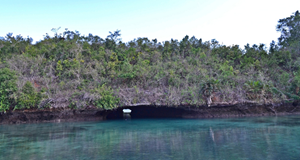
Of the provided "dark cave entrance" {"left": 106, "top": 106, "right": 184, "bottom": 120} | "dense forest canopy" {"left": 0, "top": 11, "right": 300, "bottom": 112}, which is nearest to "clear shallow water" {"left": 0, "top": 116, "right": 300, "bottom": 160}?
"dense forest canopy" {"left": 0, "top": 11, "right": 300, "bottom": 112}

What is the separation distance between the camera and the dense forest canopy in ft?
52.9

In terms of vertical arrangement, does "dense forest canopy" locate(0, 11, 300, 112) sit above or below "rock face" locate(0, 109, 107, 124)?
above

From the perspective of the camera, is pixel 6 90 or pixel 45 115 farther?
pixel 45 115

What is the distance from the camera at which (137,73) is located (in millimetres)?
17969

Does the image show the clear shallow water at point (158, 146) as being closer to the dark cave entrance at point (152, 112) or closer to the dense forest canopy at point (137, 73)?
the dense forest canopy at point (137, 73)

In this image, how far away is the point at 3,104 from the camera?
14.9m

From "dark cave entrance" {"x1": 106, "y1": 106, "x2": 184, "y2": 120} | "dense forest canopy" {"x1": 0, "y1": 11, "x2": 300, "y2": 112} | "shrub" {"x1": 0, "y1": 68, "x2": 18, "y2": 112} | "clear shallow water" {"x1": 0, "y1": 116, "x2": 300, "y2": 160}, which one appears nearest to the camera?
"clear shallow water" {"x1": 0, "y1": 116, "x2": 300, "y2": 160}

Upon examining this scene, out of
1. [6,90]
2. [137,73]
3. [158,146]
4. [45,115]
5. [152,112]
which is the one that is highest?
[137,73]

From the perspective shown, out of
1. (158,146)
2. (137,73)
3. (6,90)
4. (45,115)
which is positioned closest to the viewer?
(158,146)

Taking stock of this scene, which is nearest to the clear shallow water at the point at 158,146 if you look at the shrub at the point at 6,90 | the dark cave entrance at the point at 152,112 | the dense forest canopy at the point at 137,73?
the shrub at the point at 6,90

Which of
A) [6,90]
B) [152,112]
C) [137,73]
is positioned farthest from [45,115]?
[152,112]

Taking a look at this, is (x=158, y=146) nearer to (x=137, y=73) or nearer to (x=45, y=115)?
(x=137, y=73)

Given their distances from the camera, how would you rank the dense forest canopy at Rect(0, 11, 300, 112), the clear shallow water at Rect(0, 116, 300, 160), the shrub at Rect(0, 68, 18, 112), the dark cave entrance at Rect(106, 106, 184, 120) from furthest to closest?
1. the dark cave entrance at Rect(106, 106, 184, 120)
2. the dense forest canopy at Rect(0, 11, 300, 112)
3. the shrub at Rect(0, 68, 18, 112)
4. the clear shallow water at Rect(0, 116, 300, 160)

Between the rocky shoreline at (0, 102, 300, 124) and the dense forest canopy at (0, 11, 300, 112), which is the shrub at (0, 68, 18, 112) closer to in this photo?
the dense forest canopy at (0, 11, 300, 112)
